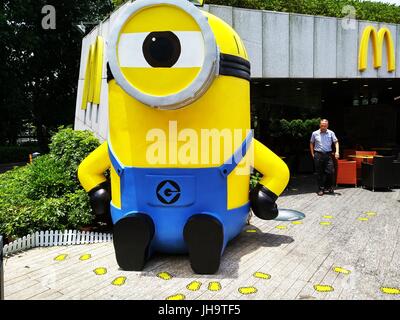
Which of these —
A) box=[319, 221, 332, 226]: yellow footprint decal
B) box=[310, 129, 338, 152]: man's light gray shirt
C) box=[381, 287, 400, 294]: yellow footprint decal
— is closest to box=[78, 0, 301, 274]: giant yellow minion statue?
box=[381, 287, 400, 294]: yellow footprint decal

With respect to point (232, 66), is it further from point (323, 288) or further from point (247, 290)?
point (323, 288)

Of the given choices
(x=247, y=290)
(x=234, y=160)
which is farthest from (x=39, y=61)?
(x=247, y=290)

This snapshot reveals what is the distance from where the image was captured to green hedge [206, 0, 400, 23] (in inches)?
297

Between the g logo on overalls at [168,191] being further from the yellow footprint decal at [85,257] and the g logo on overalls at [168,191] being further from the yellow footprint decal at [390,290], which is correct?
the yellow footprint decal at [390,290]

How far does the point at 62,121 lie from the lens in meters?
23.7

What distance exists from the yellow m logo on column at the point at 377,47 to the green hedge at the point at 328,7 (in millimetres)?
874

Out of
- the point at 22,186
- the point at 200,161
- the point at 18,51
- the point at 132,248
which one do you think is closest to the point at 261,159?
the point at 200,161

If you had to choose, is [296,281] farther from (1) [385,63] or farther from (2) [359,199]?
(1) [385,63]

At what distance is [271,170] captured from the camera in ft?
13.9

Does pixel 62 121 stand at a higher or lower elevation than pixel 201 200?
higher

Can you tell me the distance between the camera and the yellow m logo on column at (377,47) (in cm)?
829

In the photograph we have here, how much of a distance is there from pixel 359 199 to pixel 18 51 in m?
20.2

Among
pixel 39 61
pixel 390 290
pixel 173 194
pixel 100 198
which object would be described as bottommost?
pixel 390 290

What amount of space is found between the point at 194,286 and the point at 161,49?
241 cm
